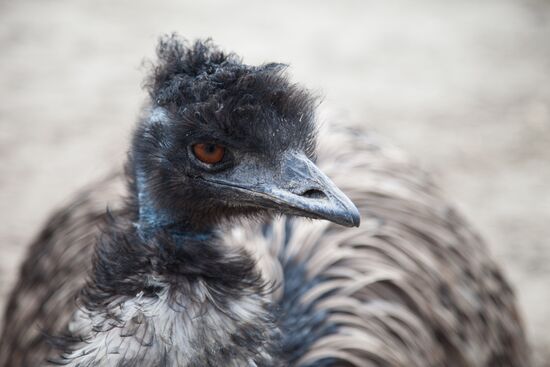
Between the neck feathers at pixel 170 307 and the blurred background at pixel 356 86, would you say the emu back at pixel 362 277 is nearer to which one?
the neck feathers at pixel 170 307

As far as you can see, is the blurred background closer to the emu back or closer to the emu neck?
the emu back

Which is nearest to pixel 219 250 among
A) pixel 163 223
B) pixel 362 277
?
pixel 163 223

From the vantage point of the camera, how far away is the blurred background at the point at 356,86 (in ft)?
15.4

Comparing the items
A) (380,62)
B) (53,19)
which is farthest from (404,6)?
(53,19)

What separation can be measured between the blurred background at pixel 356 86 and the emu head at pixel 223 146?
95.8 inches

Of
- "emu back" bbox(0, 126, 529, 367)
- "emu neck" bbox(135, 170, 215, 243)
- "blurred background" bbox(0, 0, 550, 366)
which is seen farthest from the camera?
"blurred background" bbox(0, 0, 550, 366)

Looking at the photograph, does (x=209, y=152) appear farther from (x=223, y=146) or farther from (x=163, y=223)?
(x=163, y=223)

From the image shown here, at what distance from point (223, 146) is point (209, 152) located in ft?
0.13

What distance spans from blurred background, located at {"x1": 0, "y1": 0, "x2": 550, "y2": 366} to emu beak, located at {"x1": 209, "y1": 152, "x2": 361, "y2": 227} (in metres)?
2.53

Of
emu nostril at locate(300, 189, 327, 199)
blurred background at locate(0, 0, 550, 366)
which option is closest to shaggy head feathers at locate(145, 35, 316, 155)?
emu nostril at locate(300, 189, 327, 199)

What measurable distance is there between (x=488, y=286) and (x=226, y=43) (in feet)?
12.6

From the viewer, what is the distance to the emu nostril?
1.72 m

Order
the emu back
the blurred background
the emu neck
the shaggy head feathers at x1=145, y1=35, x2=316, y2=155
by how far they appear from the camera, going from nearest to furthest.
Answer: the shaggy head feathers at x1=145, y1=35, x2=316, y2=155 → the emu neck → the emu back → the blurred background

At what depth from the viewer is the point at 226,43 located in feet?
20.4
